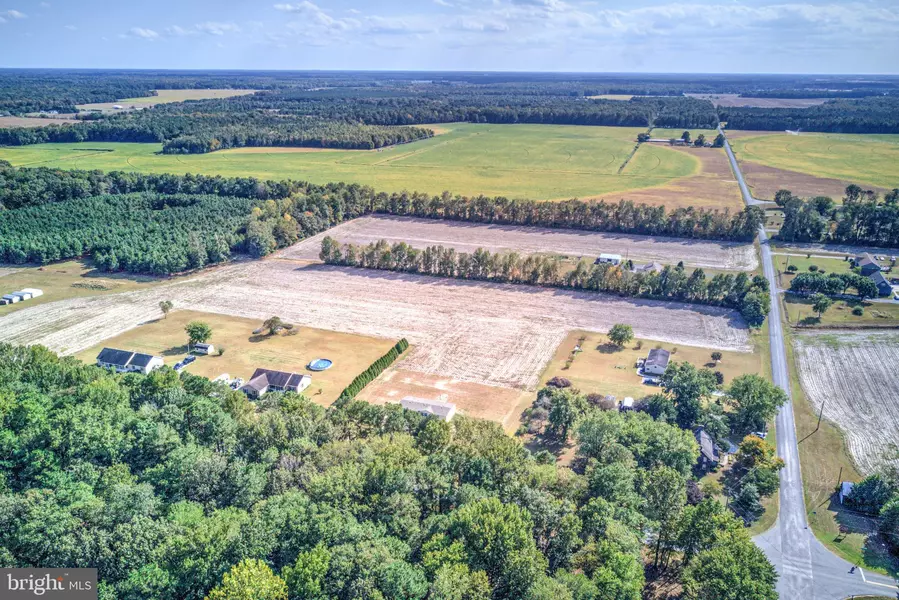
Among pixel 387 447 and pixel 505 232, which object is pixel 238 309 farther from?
pixel 505 232

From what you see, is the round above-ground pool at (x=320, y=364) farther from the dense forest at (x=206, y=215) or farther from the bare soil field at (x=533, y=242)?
the dense forest at (x=206, y=215)

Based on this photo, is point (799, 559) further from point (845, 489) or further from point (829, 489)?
point (829, 489)

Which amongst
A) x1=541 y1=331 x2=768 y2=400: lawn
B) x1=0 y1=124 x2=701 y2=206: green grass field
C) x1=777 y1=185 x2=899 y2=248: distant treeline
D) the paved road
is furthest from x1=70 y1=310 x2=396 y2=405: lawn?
x1=777 y1=185 x2=899 y2=248: distant treeline

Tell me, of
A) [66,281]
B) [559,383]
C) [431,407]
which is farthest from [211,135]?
[559,383]

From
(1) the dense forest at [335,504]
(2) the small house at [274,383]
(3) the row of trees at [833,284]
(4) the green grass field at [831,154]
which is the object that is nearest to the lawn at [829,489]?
(1) the dense forest at [335,504]

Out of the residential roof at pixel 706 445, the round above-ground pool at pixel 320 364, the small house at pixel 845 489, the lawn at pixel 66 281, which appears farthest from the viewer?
the lawn at pixel 66 281
